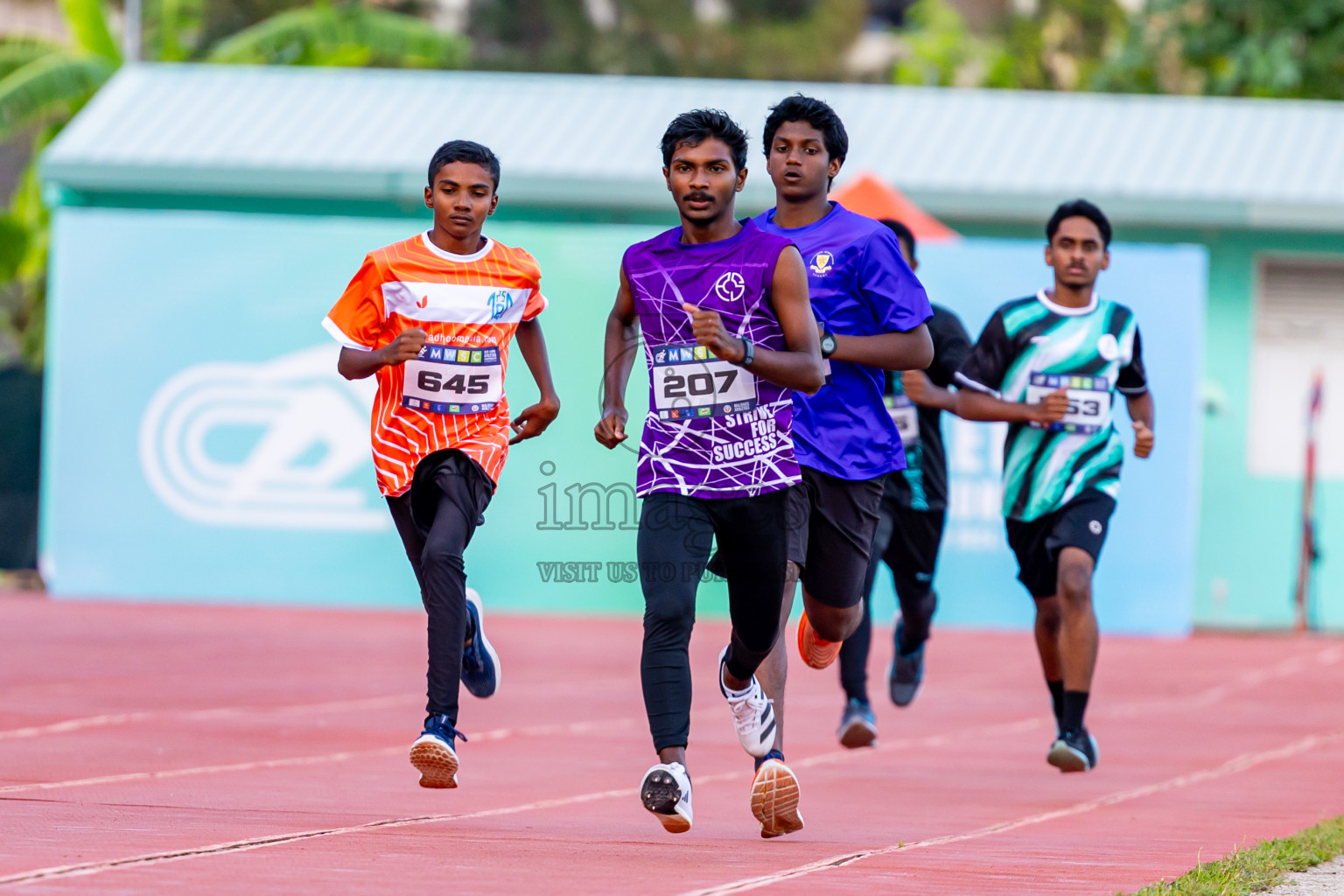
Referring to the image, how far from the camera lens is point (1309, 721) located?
1023 cm

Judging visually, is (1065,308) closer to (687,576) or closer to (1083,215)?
(1083,215)

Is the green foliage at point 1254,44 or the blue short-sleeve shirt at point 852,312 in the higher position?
the green foliage at point 1254,44

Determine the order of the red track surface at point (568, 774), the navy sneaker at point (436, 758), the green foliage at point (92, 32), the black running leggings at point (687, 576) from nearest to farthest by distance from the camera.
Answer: the red track surface at point (568, 774)
the black running leggings at point (687, 576)
the navy sneaker at point (436, 758)
the green foliage at point (92, 32)

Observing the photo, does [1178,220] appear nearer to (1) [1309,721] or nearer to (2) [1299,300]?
(2) [1299,300]

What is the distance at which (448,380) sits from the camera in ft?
20.1

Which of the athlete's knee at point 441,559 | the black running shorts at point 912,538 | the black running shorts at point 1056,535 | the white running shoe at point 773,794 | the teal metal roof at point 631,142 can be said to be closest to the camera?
the white running shoe at point 773,794

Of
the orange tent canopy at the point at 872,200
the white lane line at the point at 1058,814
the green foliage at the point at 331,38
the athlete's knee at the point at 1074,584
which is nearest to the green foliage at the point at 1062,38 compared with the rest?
the green foliage at the point at 331,38

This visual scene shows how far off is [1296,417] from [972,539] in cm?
377

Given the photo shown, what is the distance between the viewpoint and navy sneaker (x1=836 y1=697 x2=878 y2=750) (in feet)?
27.0

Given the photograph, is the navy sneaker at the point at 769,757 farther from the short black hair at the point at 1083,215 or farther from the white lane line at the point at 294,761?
the short black hair at the point at 1083,215

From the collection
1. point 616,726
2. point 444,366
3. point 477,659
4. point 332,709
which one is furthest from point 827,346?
point 332,709

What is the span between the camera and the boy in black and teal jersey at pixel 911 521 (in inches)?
320

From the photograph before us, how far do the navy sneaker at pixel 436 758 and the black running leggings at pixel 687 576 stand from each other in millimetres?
698

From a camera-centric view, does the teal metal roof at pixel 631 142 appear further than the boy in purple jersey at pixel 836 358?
Yes
